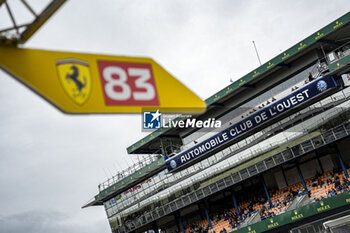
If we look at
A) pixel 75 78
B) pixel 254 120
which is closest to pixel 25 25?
pixel 75 78

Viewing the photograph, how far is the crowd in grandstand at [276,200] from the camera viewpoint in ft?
111

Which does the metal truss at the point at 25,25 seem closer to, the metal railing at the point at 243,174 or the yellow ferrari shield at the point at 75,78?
the yellow ferrari shield at the point at 75,78

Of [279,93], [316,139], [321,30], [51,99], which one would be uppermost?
[321,30]

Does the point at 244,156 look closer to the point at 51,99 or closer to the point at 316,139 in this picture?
the point at 316,139

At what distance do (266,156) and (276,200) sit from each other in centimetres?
399

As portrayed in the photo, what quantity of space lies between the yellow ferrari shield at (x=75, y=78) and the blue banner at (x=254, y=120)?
29.7 m

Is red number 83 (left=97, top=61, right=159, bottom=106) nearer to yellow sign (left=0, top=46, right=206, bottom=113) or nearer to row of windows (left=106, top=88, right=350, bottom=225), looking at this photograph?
yellow sign (left=0, top=46, right=206, bottom=113)

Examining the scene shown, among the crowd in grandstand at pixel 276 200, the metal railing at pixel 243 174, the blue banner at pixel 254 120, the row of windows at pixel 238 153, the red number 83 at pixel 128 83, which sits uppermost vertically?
the blue banner at pixel 254 120

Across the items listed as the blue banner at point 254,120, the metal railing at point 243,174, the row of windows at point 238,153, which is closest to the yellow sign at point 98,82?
the blue banner at point 254,120

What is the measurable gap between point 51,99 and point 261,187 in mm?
38281

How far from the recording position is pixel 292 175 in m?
39.2

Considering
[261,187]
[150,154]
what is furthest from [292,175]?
[150,154]

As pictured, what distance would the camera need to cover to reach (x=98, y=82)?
239 inches

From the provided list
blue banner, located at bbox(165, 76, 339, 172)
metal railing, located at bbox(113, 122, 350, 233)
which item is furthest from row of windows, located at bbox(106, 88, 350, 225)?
blue banner, located at bbox(165, 76, 339, 172)
